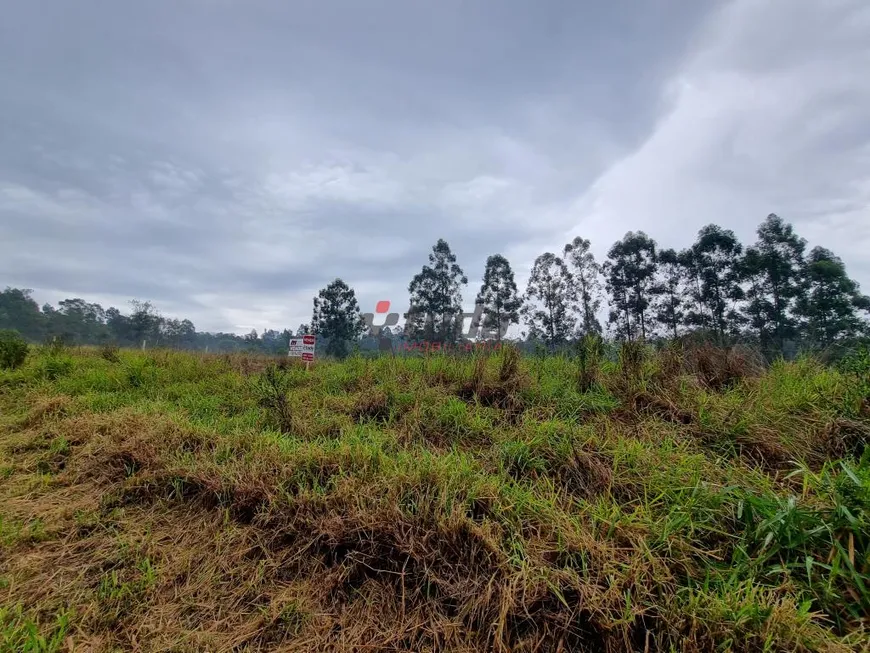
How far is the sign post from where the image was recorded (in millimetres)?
5777

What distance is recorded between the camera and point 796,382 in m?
3.04

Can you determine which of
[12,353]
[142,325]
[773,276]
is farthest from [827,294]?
[142,325]

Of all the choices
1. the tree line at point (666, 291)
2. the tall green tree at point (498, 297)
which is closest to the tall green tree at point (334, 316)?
the tree line at point (666, 291)

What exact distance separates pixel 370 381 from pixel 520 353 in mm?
1866

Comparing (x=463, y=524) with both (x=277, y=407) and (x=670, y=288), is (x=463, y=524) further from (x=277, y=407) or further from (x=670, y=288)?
(x=670, y=288)

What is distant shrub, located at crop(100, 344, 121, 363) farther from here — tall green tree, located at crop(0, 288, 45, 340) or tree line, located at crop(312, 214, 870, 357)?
tall green tree, located at crop(0, 288, 45, 340)

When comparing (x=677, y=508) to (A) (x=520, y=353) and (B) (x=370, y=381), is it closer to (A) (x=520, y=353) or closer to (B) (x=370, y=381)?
(A) (x=520, y=353)

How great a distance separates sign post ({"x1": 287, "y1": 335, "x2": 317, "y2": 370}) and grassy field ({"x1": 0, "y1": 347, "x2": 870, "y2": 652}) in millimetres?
2481

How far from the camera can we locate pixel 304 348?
5848mm

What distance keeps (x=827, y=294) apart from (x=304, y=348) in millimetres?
22166

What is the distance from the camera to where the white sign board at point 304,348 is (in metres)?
5.79

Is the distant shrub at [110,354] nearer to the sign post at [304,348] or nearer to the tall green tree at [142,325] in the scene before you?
the sign post at [304,348]

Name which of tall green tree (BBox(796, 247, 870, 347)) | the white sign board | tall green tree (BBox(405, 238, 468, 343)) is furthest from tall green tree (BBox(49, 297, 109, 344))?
tall green tree (BBox(796, 247, 870, 347))

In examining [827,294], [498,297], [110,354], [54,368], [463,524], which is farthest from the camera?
[498,297]
